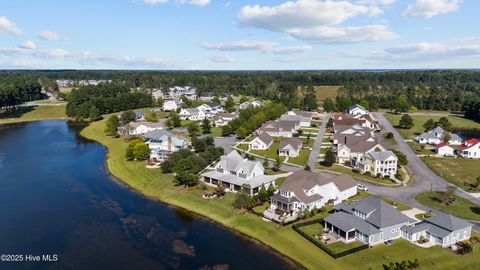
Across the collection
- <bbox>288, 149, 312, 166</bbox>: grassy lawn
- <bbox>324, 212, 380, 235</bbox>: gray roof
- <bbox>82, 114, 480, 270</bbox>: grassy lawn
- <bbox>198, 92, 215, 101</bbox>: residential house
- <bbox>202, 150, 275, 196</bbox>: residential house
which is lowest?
<bbox>82, 114, 480, 270</bbox>: grassy lawn

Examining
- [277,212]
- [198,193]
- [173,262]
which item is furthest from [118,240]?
[277,212]

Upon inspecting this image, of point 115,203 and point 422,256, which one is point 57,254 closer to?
point 115,203

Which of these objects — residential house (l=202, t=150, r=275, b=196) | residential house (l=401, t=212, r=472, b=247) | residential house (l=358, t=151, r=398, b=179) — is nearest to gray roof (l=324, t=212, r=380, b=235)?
residential house (l=401, t=212, r=472, b=247)

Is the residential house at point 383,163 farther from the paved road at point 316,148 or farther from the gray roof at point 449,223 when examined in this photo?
the gray roof at point 449,223

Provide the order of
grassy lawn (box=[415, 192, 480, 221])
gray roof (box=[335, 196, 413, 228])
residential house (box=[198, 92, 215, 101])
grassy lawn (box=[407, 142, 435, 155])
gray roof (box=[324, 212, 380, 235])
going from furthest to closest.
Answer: residential house (box=[198, 92, 215, 101]) < grassy lawn (box=[407, 142, 435, 155]) < grassy lawn (box=[415, 192, 480, 221]) < gray roof (box=[335, 196, 413, 228]) < gray roof (box=[324, 212, 380, 235])

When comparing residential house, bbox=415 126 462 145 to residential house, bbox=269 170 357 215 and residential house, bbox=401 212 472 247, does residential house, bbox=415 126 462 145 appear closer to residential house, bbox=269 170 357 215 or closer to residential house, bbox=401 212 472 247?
residential house, bbox=269 170 357 215

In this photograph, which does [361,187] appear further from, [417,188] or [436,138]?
[436,138]

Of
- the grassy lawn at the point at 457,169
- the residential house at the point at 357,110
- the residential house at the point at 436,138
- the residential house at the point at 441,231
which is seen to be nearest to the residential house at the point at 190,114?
the residential house at the point at 357,110
